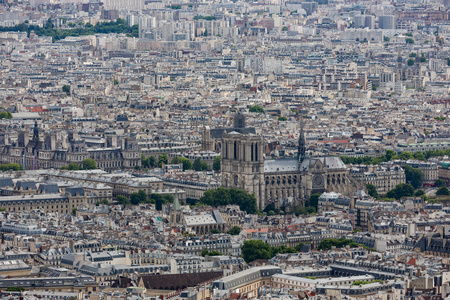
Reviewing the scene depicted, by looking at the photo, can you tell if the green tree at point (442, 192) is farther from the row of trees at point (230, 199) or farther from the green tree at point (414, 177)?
the row of trees at point (230, 199)

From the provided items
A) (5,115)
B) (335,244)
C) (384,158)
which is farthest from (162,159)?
(335,244)

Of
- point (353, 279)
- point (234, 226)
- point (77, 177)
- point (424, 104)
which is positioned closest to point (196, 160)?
point (77, 177)

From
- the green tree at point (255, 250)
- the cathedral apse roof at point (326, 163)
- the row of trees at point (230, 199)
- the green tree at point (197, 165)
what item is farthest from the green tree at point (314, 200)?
the green tree at point (255, 250)

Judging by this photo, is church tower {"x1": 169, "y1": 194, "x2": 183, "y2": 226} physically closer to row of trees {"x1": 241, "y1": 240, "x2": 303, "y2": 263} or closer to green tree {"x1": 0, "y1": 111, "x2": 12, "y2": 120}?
row of trees {"x1": 241, "y1": 240, "x2": 303, "y2": 263}

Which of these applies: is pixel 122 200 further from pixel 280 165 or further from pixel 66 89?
pixel 66 89

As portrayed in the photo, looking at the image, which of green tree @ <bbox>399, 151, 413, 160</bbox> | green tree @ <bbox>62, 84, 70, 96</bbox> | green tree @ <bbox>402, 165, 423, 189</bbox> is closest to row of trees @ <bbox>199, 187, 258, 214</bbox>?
green tree @ <bbox>402, 165, 423, 189</bbox>

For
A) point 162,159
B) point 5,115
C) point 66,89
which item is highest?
point 162,159
